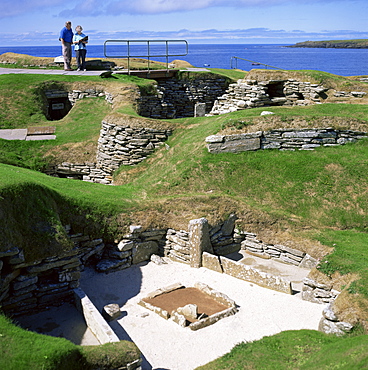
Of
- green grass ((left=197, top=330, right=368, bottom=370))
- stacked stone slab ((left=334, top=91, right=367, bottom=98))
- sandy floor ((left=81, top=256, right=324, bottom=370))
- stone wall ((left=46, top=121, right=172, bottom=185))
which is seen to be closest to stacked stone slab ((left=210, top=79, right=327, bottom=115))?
stacked stone slab ((left=334, top=91, right=367, bottom=98))

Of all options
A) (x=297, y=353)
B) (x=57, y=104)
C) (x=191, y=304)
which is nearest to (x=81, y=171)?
(x=57, y=104)

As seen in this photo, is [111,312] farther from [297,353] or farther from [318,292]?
[318,292]

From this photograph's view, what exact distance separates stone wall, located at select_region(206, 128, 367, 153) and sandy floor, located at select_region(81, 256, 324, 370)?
6.03 meters

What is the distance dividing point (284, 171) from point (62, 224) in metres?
9.24

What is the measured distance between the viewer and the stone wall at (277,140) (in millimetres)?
19656

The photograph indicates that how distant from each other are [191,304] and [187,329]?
2.86ft

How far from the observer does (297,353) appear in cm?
1070

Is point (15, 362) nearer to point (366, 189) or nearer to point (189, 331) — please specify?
point (189, 331)

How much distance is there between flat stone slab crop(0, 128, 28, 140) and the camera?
80.8 ft

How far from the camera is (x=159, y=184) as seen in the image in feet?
62.0

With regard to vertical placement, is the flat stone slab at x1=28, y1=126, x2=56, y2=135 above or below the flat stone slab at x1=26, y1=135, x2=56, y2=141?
above

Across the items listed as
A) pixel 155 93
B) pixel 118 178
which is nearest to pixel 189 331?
pixel 118 178

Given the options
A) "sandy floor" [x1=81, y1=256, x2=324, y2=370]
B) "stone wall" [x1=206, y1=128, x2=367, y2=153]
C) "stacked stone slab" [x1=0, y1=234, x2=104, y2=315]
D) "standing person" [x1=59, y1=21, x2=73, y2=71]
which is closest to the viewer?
"sandy floor" [x1=81, y1=256, x2=324, y2=370]

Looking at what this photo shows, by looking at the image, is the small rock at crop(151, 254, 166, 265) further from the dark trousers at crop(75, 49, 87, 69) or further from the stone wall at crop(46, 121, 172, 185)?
the dark trousers at crop(75, 49, 87, 69)
